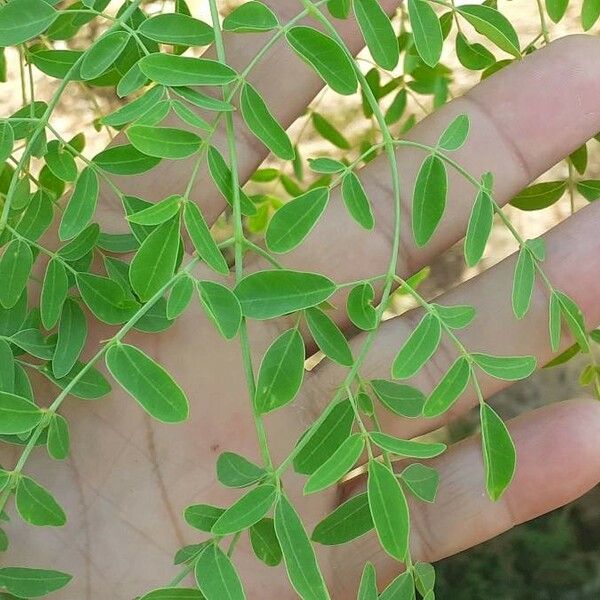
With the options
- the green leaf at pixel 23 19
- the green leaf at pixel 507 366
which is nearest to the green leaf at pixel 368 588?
the green leaf at pixel 507 366

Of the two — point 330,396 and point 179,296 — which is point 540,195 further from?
point 179,296

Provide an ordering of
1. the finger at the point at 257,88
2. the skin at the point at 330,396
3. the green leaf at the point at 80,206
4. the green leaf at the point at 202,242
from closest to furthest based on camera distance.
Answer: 1. the green leaf at the point at 202,242
2. the green leaf at the point at 80,206
3. the skin at the point at 330,396
4. the finger at the point at 257,88

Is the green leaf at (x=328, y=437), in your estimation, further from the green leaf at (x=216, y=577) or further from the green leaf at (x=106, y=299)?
the green leaf at (x=106, y=299)

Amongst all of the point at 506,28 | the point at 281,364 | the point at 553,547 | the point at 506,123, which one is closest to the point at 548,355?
the point at 506,123

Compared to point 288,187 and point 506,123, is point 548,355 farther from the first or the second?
point 288,187

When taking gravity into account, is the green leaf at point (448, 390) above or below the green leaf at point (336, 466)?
below

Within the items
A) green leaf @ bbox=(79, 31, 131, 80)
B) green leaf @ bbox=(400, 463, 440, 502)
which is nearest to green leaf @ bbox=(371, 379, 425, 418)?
green leaf @ bbox=(400, 463, 440, 502)

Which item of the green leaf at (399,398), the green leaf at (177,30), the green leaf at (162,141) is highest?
the green leaf at (177,30)
